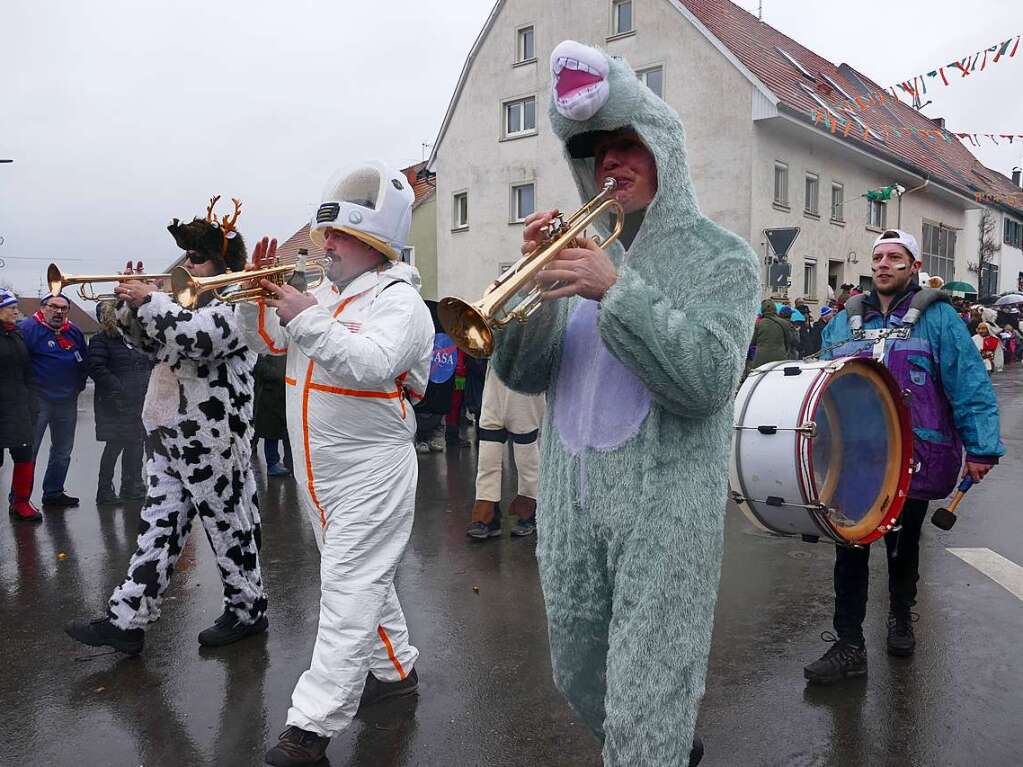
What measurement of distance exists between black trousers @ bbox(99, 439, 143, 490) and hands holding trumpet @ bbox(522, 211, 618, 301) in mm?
6652

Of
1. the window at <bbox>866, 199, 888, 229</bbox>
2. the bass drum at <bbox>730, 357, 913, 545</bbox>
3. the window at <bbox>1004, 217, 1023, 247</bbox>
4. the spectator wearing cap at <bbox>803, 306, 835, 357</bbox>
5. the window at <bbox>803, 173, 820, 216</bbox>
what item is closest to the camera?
the bass drum at <bbox>730, 357, 913, 545</bbox>

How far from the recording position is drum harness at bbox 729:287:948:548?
118 inches

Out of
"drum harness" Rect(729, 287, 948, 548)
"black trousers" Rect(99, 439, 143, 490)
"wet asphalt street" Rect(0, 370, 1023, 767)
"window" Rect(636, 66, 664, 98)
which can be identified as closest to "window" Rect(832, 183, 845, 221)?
"window" Rect(636, 66, 664, 98)

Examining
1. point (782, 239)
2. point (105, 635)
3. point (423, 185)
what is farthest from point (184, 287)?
point (423, 185)

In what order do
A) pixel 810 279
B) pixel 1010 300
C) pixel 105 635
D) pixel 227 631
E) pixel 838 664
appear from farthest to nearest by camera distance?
1. pixel 1010 300
2. pixel 810 279
3. pixel 227 631
4. pixel 105 635
5. pixel 838 664

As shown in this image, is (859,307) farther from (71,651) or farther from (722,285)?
(71,651)

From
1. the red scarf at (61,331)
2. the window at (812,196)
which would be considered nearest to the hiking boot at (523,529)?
the red scarf at (61,331)

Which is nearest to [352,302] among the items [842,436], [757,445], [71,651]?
[757,445]

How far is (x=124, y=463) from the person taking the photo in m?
7.58

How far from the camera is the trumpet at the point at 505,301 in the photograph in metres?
1.93

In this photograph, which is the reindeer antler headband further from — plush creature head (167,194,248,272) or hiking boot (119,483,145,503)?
hiking boot (119,483,145,503)

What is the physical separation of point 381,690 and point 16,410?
4836 millimetres

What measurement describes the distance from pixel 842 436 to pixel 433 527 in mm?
3674

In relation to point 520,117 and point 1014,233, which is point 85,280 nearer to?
point 520,117
